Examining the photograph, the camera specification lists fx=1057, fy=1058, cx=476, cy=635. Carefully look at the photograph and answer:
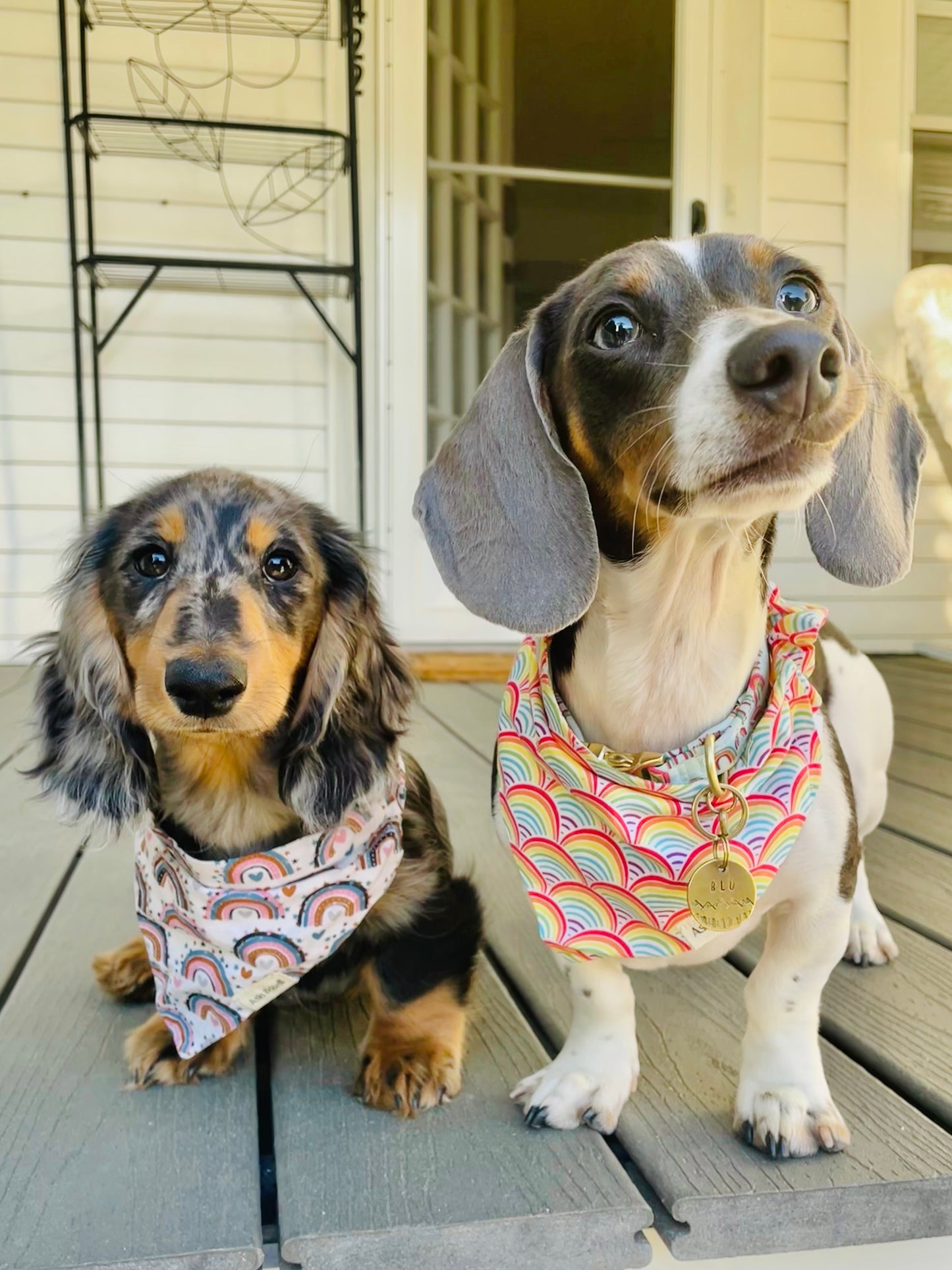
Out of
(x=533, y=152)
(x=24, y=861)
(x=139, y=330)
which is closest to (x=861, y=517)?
(x=24, y=861)

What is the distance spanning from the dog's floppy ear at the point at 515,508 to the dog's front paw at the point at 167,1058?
62 centimetres

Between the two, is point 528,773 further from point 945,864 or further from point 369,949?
point 945,864

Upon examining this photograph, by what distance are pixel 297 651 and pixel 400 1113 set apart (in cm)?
54

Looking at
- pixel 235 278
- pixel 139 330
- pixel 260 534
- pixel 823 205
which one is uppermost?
pixel 823 205

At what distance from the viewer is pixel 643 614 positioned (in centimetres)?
112

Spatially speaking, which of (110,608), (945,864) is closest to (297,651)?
(110,608)

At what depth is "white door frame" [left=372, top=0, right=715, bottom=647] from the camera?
3828 millimetres

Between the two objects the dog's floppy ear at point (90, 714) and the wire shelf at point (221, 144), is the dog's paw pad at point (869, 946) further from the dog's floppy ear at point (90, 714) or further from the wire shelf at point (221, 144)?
the wire shelf at point (221, 144)

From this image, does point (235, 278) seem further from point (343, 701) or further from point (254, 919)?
point (254, 919)

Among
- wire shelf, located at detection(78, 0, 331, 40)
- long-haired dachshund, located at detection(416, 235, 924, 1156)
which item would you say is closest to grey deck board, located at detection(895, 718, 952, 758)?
long-haired dachshund, located at detection(416, 235, 924, 1156)

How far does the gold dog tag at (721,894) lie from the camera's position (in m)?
1.06

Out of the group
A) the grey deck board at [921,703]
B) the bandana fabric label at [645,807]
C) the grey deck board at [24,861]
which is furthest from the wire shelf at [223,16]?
the bandana fabric label at [645,807]

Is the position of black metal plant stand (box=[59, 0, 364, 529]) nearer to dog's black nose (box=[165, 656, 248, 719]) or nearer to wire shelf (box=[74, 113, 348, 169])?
wire shelf (box=[74, 113, 348, 169])

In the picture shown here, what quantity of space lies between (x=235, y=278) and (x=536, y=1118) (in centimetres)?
341
